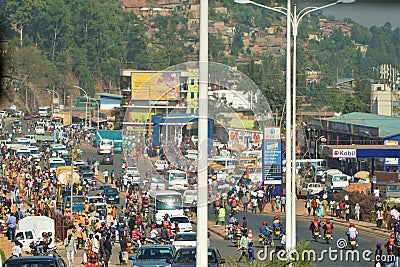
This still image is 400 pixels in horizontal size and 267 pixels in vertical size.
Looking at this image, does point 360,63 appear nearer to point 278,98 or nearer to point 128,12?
point 128,12

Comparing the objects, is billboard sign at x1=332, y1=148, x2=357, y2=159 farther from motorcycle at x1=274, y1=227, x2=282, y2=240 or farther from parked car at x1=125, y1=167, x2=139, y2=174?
motorcycle at x1=274, y1=227, x2=282, y2=240

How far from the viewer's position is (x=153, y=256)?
13000 mm

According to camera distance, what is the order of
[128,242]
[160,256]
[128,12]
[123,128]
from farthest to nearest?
[128,12] → [123,128] → [128,242] → [160,256]

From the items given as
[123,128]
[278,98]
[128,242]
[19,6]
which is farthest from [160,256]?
[19,6]

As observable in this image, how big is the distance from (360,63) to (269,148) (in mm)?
52405

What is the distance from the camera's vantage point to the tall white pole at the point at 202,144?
6.15 m

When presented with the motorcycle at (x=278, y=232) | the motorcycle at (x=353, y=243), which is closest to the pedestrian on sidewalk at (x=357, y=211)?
the motorcycle at (x=278, y=232)

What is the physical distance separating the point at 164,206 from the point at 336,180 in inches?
430

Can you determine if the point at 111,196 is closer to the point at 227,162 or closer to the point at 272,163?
the point at 272,163

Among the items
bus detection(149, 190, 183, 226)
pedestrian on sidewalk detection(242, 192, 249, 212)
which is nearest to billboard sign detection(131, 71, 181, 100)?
pedestrian on sidewalk detection(242, 192, 249, 212)

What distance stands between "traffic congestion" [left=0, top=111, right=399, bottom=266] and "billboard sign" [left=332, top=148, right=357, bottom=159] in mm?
1089

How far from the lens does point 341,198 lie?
2603 cm

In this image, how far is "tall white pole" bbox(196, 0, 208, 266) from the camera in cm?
615

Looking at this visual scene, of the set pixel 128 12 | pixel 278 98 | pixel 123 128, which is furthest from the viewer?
A: pixel 128 12
